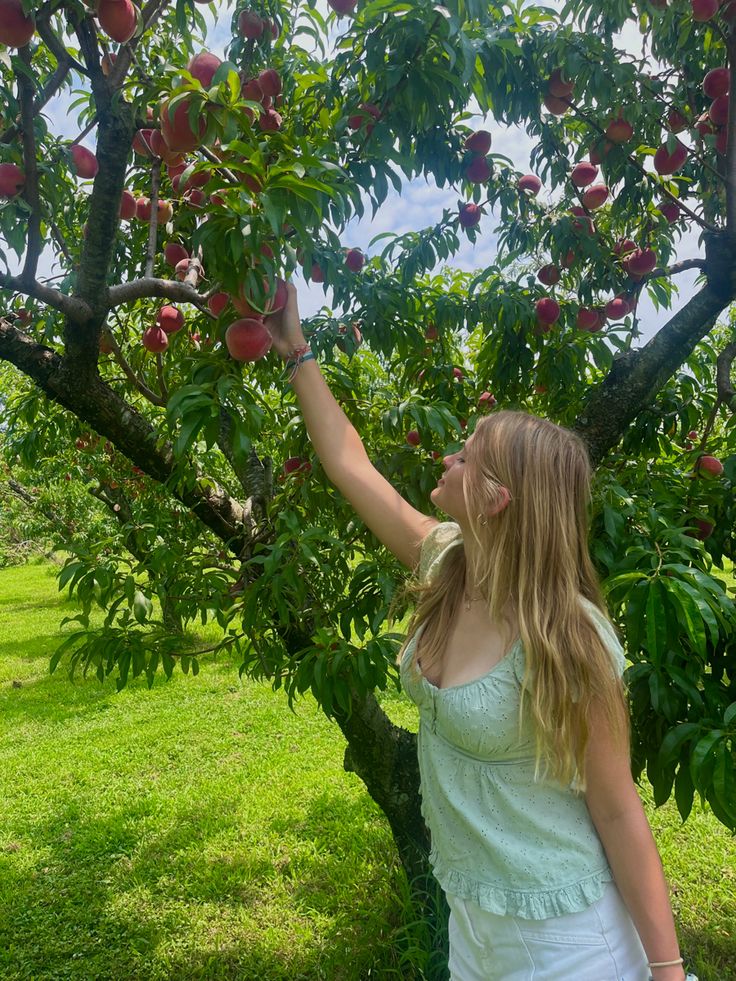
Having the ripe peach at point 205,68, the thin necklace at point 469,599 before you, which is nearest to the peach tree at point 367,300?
the ripe peach at point 205,68

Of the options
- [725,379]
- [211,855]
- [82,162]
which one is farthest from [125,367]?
[211,855]

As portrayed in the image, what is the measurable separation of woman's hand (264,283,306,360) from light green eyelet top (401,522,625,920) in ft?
2.56

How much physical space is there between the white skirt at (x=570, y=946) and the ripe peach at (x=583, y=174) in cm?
239

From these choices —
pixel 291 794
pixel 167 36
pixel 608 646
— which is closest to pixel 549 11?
pixel 167 36

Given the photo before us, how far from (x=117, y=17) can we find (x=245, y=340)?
707mm

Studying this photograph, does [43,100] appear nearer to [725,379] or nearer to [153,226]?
[153,226]

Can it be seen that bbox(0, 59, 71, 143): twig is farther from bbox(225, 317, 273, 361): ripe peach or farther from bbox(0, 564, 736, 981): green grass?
bbox(0, 564, 736, 981): green grass

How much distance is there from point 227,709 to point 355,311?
428 cm

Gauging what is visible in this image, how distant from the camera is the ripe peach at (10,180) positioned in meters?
1.66

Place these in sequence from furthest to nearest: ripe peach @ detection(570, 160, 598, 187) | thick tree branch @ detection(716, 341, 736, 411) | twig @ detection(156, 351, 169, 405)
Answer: ripe peach @ detection(570, 160, 598, 187), twig @ detection(156, 351, 169, 405), thick tree branch @ detection(716, 341, 736, 411)

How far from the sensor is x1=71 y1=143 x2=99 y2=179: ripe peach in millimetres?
1983

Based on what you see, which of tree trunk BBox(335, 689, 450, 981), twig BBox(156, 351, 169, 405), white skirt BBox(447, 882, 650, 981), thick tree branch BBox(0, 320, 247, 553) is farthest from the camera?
twig BBox(156, 351, 169, 405)

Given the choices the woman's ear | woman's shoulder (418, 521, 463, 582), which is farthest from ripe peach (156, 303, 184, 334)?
the woman's ear

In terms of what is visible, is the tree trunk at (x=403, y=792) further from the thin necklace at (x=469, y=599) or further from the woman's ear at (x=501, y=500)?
the woman's ear at (x=501, y=500)
